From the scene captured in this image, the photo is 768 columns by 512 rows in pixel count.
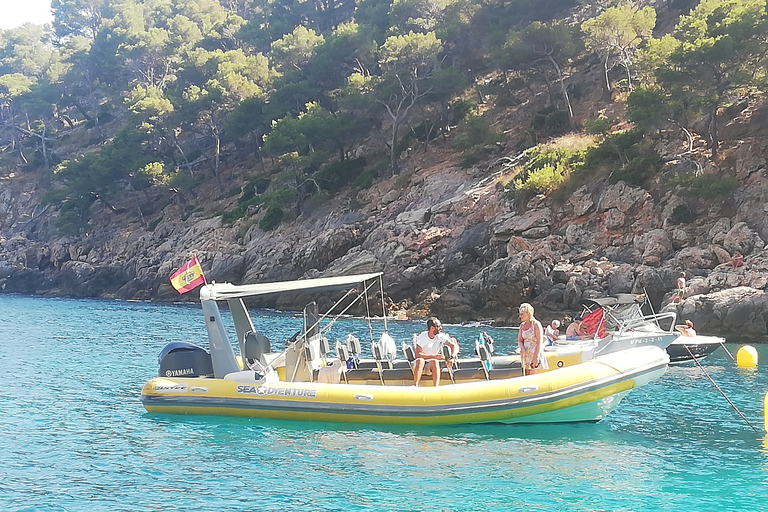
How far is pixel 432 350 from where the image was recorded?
1253cm

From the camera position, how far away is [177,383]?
12867mm

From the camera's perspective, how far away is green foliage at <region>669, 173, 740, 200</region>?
1072 inches

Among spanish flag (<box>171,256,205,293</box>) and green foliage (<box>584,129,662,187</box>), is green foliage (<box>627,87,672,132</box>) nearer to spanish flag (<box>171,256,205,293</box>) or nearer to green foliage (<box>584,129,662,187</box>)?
green foliage (<box>584,129,662,187</box>)

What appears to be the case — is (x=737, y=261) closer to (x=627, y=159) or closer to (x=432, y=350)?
(x=627, y=159)

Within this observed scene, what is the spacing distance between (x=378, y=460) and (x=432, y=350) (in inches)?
110

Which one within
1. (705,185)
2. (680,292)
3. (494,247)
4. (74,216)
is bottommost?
(680,292)

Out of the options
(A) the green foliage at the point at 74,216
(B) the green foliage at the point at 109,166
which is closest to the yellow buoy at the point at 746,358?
(B) the green foliage at the point at 109,166

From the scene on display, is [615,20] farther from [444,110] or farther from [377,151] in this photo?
[377,151]

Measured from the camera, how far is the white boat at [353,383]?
37.7 feet

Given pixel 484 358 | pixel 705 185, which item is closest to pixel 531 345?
pixel 484 358

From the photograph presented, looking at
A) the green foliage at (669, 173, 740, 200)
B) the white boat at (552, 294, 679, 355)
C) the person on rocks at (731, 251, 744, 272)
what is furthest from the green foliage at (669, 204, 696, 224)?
the white boat at (552, 294, 679, 355)

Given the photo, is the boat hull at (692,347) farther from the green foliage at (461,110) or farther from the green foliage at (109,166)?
the green foliage at (109,166)

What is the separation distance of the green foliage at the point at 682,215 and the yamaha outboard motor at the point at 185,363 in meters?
20.8

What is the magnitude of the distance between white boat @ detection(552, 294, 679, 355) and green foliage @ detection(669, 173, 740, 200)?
10.2 m
